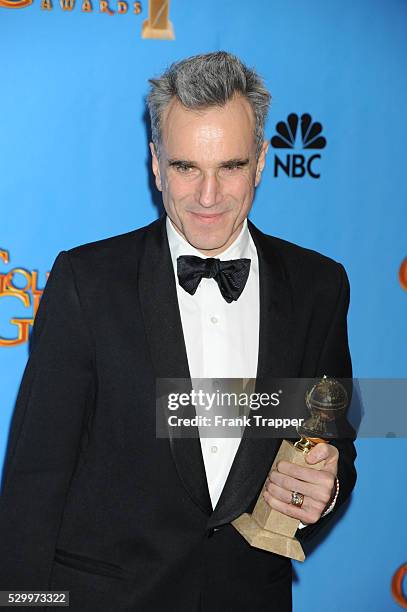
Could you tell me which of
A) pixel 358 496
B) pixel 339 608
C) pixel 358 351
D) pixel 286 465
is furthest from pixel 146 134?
pixel 339 608

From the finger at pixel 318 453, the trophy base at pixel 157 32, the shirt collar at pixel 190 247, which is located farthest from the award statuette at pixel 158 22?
the finger at pixel 318 453

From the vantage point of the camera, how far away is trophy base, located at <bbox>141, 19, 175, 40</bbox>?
3354mm

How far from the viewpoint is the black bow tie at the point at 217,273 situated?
2473 millimetres

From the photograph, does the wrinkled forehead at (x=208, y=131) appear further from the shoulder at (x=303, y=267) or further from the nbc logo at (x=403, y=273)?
the nbc logo at (x=403, y=273)

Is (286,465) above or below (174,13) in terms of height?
below

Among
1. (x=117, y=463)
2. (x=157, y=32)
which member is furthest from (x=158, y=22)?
(x=117, y=463)

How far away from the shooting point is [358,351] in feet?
12.7

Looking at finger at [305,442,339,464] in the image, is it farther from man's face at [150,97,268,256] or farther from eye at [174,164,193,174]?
eye at [174,164,193,174]

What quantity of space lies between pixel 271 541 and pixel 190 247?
0.88 metres

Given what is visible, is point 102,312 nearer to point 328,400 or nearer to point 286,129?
point 328,400

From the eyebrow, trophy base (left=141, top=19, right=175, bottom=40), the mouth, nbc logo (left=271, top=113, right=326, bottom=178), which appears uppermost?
trophy base (left=141, top=19, right=175, bottom=40)

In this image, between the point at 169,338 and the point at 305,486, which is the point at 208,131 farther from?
the point at 305,486

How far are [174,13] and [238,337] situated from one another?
1.53 m

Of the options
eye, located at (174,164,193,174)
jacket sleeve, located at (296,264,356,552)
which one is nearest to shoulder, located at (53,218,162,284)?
eye, located at (174,164,193,174)
